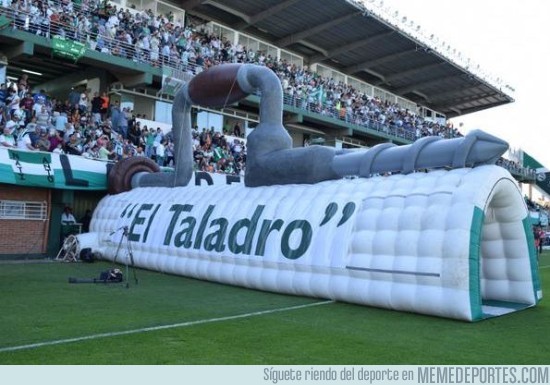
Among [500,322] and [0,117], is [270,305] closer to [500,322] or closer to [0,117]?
[500,322]

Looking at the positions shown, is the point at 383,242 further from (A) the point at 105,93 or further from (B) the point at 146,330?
(A) the point at 105,93

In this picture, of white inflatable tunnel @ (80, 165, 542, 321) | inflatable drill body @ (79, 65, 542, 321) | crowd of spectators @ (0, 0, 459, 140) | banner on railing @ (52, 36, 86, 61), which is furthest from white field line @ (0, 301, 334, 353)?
crowd of spectators @ (0, 0, 459, 140)

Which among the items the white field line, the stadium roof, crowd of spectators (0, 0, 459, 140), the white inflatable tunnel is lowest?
the white field line

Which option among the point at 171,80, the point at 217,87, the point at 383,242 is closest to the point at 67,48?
the point at 171,80

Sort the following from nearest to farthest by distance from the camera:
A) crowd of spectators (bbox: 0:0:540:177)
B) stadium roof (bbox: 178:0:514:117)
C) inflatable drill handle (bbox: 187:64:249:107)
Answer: inflatable drill handle (bbox: 187:64:249:107) → crowd of spectators (bbox: 0:0:540:177) → stadium roof (bbox: 178:0:514:117)

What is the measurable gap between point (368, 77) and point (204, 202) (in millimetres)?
29022

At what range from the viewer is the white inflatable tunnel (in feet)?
23.7

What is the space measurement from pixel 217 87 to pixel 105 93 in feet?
35.7

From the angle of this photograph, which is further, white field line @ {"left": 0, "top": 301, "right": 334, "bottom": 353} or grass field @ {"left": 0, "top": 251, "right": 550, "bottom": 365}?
white field line @ {"left": 0, "top": 301, "right": 334, "bottom": 353}

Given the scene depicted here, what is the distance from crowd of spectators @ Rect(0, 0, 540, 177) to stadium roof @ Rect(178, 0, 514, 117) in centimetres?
162

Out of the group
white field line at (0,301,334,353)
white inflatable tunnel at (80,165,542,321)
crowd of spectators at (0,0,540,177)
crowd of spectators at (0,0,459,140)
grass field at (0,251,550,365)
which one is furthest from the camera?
crowd of spectators at (0,0,459,140)

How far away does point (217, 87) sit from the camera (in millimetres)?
12758

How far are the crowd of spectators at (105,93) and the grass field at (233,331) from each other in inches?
317

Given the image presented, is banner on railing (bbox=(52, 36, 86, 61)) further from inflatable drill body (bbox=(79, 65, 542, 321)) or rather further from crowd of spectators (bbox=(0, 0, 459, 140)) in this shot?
inflatable drill body (bbox=(79, 65, 542, 321))
